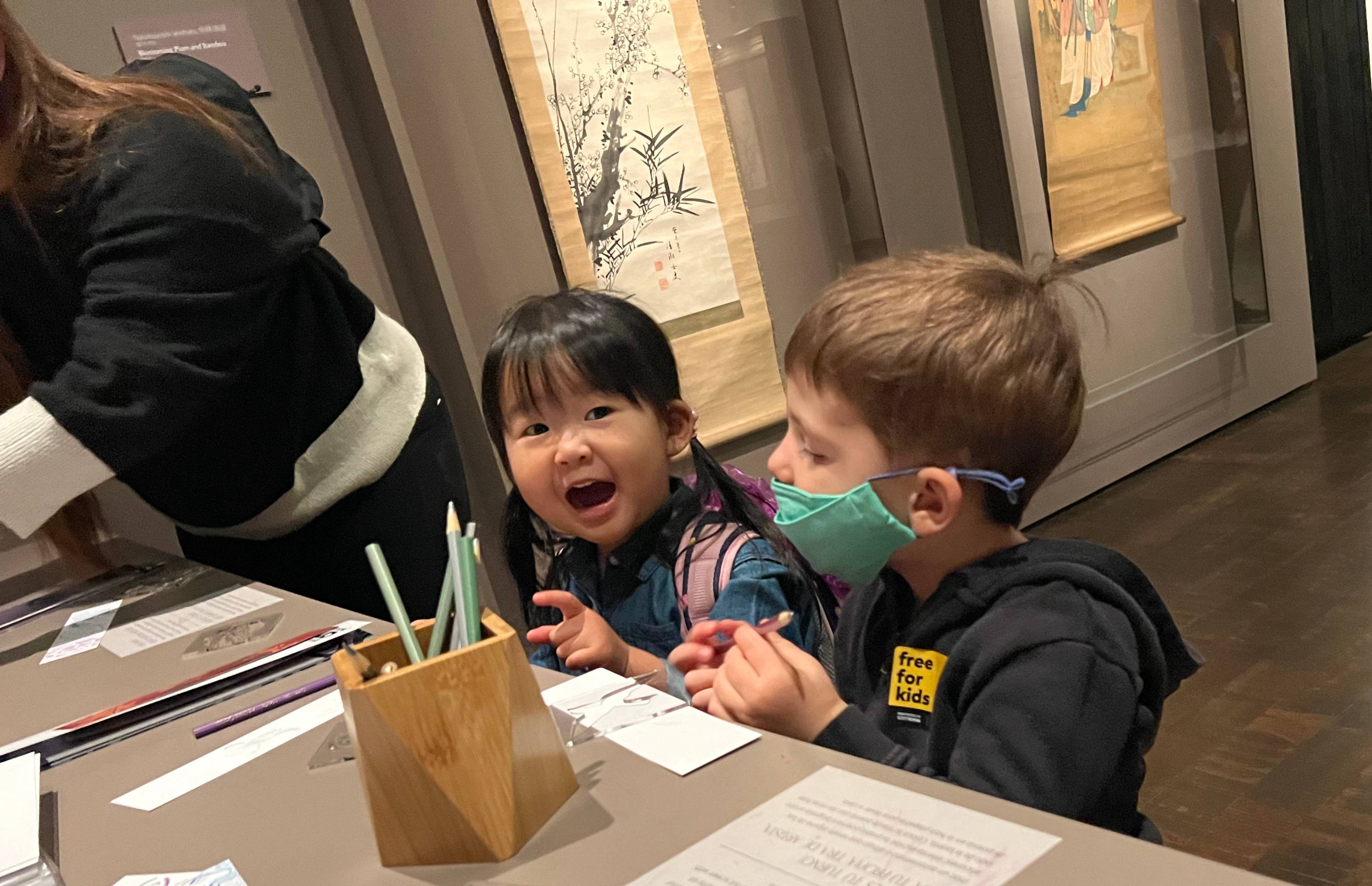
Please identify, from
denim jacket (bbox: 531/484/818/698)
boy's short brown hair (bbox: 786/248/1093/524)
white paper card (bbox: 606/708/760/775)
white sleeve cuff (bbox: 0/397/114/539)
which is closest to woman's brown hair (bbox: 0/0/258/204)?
white sleeve cuff (bbox: 0/397/114/539)

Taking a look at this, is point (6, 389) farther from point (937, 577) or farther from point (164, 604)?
point (937, 577)

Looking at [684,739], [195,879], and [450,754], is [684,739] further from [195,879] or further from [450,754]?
[195,879]

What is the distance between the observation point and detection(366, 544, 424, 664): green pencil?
2.18ft

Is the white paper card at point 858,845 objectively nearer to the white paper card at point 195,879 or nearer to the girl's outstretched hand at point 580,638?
the white paper card at point 195,879

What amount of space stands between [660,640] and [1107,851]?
Result: 3.09ft

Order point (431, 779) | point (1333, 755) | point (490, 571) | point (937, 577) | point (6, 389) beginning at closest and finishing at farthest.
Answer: point (431, 779)
point (937, 577)
point (6, 389)
point (1333, 755)
point (490, 571)

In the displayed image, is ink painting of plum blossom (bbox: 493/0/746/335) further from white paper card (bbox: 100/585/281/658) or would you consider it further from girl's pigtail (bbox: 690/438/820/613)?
white paper card (bbox: 100/585/281/658)

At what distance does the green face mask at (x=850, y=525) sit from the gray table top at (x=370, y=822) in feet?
0.92

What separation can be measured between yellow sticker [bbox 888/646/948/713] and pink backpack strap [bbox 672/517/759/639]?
1.13 ft

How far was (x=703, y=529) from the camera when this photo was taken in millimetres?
1407

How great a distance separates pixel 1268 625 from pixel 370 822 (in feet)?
7.45

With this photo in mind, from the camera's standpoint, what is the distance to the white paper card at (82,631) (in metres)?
1.37

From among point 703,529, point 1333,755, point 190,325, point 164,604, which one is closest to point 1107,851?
point 703,529

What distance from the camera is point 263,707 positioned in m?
0.99
